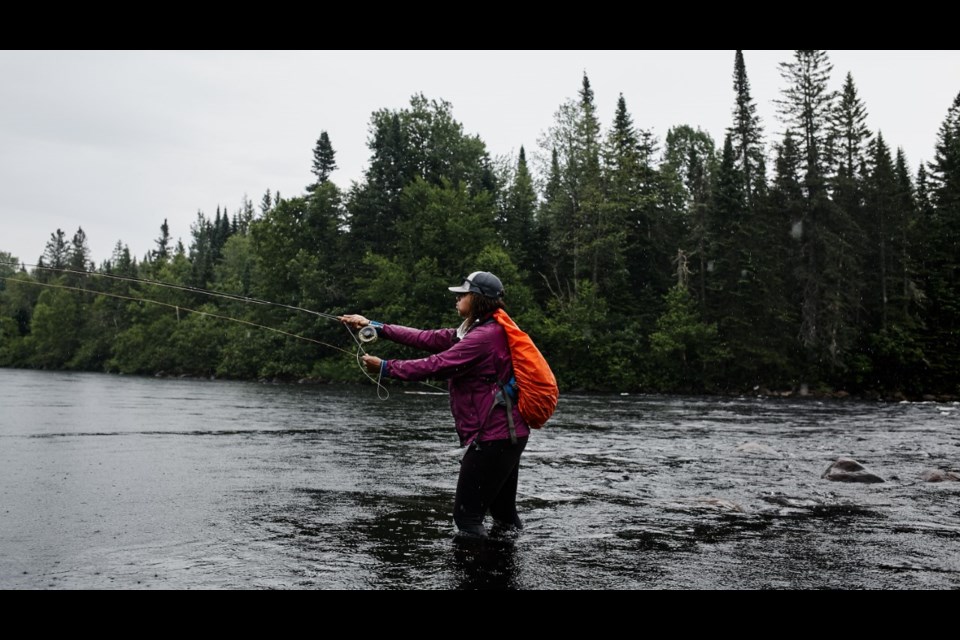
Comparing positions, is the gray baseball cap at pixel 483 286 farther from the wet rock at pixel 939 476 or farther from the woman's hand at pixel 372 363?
the wet rock at pixel 939 476

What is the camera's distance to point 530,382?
6.33 m

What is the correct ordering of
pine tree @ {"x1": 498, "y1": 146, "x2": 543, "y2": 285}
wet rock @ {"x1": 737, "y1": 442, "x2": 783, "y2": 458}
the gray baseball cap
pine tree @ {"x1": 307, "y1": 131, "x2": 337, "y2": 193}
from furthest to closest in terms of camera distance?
pine tree @ {"x1": 307, "y1": 131, "x2": 337, "y2": 193}
pine tree @ {"x1": 498, "y1": 146, "x2": 543, "y2": 285}
wet rock @ {"x1": 737, "y1": 442, "x2": 783, "y2": 458}
the gray baseball cap

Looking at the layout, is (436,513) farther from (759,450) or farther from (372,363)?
(759,450)

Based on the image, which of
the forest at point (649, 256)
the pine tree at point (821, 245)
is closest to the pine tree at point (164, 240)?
the forest at point (649, 256)

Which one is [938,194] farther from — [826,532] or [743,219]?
[826,532]

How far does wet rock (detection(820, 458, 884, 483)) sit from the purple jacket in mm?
6868

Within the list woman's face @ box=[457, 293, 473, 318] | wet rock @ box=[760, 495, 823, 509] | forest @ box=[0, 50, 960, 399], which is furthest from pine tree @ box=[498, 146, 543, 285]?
woman's face @ box=[457, 293, 473, 318]

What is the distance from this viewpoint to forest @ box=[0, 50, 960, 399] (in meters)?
44.6

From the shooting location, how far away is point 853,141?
2114 inches

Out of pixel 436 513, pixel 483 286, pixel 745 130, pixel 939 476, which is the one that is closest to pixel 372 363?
pixel 483 286

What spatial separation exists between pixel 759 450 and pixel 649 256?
4229cm

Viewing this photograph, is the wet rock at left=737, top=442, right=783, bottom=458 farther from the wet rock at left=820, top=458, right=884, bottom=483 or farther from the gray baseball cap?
the gray baseball cap

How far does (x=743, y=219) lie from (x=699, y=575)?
49.1 metres
